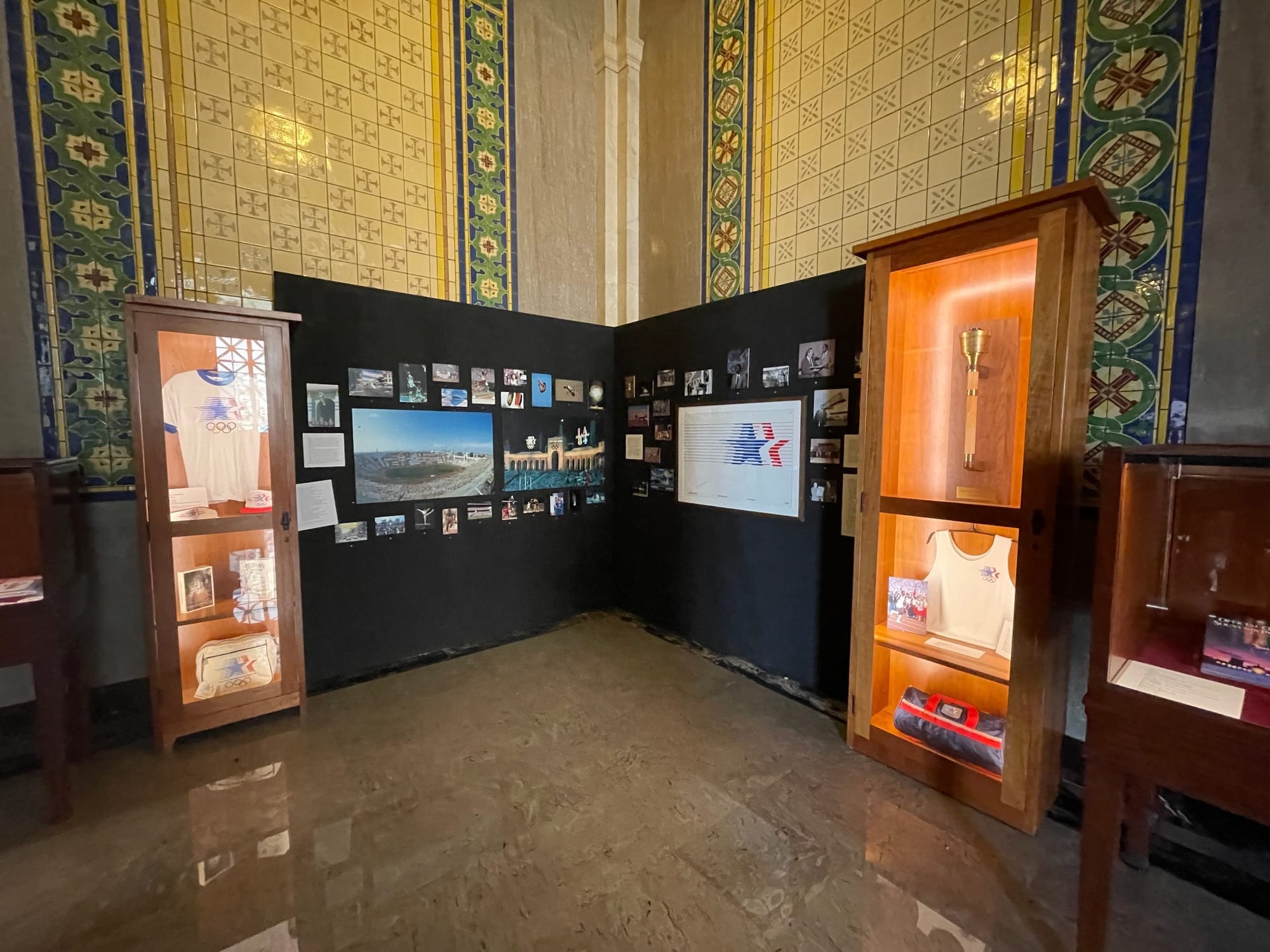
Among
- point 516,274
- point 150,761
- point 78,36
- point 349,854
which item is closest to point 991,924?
point 349,854

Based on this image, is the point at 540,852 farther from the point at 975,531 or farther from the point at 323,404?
the point at 323,404

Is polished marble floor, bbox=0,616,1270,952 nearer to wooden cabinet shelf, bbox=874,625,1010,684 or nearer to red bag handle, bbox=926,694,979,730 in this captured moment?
red bag handle, bbox=926,694,979,730

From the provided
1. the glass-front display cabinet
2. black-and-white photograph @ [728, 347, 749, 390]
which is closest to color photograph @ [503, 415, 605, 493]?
black-and-white photograph @ [728, 347, 749, 390]

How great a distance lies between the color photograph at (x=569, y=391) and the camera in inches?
142

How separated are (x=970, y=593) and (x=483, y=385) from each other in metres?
2.77

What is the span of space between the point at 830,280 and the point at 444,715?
9.40ft

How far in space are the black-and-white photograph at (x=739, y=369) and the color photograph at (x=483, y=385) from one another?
147 centimetres

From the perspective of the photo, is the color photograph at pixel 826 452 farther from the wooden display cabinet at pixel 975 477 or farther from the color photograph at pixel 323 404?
the color photograph at pixel 323 404

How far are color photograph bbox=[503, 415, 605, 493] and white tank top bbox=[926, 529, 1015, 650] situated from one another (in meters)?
2.29

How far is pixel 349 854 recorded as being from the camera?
1.71m

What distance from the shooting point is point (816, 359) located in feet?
8.63

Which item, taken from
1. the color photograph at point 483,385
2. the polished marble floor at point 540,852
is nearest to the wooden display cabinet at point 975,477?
the polished marble floor at point 540,852

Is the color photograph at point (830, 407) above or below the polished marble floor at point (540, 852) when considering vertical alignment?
above

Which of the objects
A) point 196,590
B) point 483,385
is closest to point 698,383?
point 483,385
